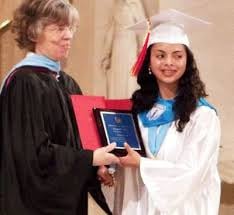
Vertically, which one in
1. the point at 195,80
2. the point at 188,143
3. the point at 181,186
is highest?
the point at 195,80

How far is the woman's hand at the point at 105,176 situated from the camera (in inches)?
103

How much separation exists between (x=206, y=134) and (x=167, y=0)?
81.1 inches

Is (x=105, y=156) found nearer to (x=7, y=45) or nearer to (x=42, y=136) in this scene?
(x=42, y=136)

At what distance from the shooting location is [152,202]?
2514 millimetres

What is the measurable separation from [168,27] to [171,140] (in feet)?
1.52

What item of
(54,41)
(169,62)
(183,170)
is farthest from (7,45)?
(183,170)

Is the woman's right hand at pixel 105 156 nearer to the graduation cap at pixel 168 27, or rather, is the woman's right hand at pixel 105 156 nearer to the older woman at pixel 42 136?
the older woman at pixel 42 136

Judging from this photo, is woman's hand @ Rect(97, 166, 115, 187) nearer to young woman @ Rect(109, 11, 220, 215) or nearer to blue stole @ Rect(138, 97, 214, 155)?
young woman @ Rect(109, 11, 220, 215)

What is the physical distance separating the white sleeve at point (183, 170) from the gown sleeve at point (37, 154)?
10.7 inches

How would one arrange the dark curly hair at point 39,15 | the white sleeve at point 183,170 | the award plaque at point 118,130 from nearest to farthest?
the white sleeve at point 183,170
the award plaque at point 118,130
the dark curly hair at point 39,15

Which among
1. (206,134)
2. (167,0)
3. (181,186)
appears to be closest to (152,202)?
(181,186)

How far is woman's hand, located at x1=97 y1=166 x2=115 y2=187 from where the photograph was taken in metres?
2.61

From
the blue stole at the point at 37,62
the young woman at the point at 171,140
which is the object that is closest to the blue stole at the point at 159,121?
the young woman at the point at 171,140

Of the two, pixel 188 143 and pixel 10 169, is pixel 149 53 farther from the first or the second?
pixel 10 169
